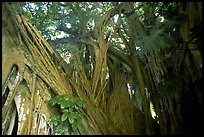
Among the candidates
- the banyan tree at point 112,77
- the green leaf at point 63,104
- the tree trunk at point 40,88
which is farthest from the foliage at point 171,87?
the green leaf at point 63,104

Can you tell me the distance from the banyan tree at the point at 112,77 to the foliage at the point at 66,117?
0.05 ft

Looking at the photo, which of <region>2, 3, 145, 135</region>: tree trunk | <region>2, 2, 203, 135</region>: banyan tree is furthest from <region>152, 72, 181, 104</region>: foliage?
<region>2, 3, 145, 135</region>: tree trunk

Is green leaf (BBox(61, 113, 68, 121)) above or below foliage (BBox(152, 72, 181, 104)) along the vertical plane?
below

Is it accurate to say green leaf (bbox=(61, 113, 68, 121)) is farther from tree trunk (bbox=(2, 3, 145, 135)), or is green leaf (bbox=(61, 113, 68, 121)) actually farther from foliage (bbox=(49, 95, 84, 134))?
tree trunk (bbox=(2, 3, 145, 135))

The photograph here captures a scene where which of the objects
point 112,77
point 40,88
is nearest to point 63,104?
point 40,88

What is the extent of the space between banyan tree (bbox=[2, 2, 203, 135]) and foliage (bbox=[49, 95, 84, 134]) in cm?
2

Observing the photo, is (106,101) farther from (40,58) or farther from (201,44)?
(201,44)

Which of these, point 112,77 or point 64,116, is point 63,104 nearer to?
point 64,116

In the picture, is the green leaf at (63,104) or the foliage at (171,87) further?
the foliage at (171,87)

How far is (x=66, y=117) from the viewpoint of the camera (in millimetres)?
2258

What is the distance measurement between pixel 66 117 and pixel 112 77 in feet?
4.84

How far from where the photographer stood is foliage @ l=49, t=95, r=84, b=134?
2.25m

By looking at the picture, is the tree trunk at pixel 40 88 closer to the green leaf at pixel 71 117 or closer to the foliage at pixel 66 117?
the foliage at pixel 66 117

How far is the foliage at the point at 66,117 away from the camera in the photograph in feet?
7.37
